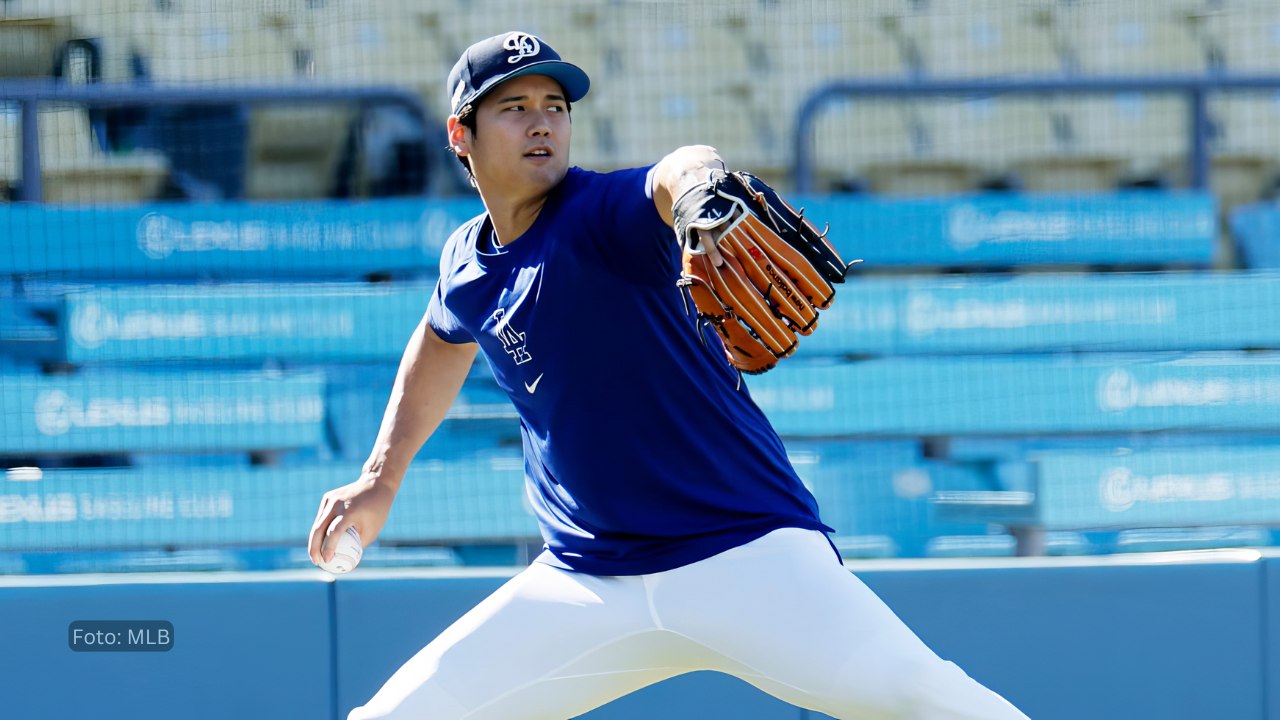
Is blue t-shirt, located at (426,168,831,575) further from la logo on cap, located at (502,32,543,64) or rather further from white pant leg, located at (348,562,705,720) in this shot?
la logo on cap, located at (502,32,543,64)

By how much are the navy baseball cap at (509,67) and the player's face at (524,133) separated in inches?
1.0

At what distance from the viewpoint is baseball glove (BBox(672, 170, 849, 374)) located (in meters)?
1.84

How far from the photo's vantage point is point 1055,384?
528cm

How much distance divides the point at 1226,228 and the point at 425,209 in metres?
3.75

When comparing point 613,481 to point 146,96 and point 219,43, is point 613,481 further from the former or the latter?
point 219,43

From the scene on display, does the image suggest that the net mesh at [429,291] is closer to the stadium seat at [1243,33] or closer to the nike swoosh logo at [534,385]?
the stadium seat at [1243,33]

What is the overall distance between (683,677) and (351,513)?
134 centimetres

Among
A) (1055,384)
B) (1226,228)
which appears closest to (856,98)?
(1055,384)

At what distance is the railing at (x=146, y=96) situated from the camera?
209 inches

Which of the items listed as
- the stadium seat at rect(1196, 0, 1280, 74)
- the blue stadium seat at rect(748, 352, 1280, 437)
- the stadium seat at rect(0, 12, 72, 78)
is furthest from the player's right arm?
the stadium seat at rect(1196, 0, 1280, 74)

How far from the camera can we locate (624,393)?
7.63ft

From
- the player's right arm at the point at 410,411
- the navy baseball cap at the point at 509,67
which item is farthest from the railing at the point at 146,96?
the navy baseball cap at the point at 509,67

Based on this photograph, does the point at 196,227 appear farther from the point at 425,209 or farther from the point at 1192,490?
the point at 1192,490

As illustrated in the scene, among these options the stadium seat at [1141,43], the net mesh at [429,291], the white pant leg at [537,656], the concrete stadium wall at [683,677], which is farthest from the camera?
the stadium seat at [1141,43]
